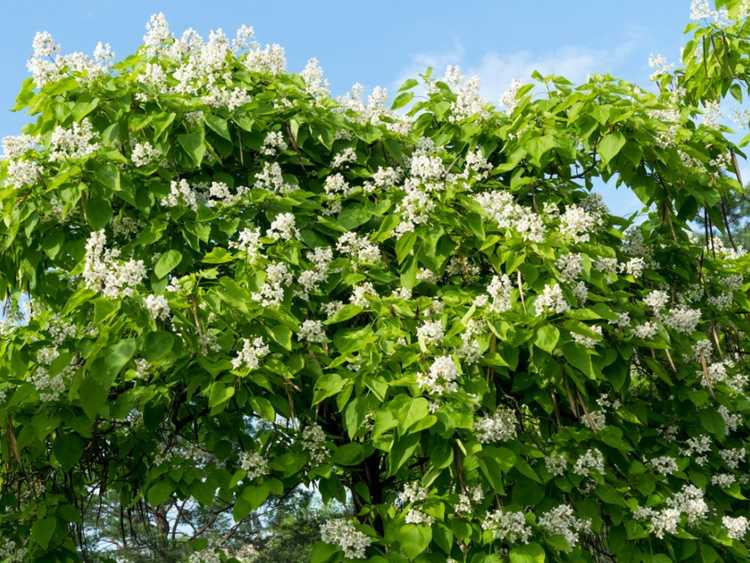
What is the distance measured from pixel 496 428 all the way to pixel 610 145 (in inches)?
57.4

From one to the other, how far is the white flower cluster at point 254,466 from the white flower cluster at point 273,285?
0.56m

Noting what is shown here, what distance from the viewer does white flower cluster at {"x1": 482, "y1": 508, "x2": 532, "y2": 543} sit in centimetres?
322

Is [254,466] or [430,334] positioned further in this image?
[254,466]

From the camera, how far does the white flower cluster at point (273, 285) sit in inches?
134

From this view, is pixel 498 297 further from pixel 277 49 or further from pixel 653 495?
pixel 277 49

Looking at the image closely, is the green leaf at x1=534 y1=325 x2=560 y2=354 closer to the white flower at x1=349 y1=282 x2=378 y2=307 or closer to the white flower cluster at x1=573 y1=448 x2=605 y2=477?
the white flower cluster at x1=573 y1=448 x2=605 y2=477

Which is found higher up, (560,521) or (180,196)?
(180,196)

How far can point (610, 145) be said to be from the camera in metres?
4.02

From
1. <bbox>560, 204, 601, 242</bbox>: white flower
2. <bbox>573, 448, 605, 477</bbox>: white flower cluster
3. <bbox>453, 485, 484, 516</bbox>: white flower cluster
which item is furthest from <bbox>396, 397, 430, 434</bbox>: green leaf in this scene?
<bbox>560, 204, 601, 242</bbox>: white flower

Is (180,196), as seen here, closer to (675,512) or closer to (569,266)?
(569,266)

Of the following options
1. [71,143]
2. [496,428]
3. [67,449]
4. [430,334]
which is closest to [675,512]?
[496,428]

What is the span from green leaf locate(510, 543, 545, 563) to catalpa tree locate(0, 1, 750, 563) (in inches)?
0.4

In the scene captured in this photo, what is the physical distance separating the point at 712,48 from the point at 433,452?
3224mm

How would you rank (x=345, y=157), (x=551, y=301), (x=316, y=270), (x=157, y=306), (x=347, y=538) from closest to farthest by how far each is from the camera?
(x=157, y=306) → (x=347, y=538) → (x=551, y=301) → (x=316, y=270) → (x=345, y=157)
